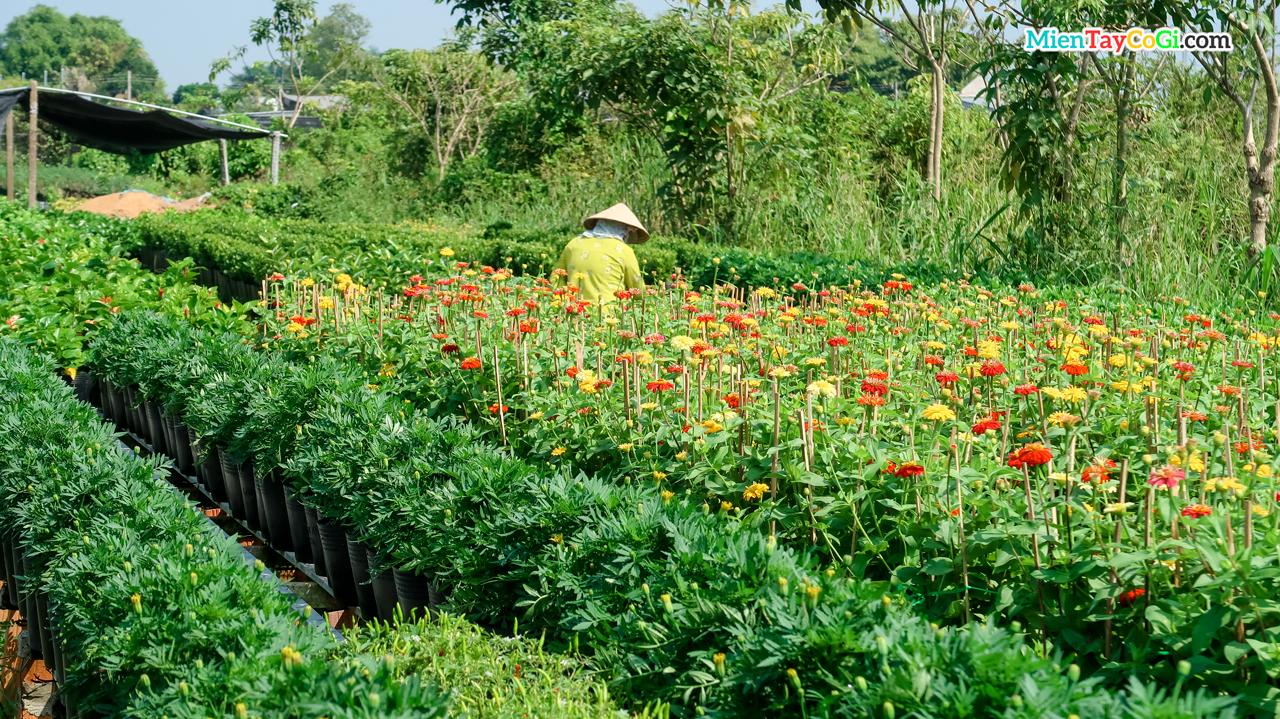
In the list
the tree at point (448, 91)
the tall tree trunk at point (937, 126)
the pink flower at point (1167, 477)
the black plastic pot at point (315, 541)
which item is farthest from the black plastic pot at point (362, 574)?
the tree at point (448, 91)

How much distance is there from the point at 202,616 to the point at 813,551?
1.46m

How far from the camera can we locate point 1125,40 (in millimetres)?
7750

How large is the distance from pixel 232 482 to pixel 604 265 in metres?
3.02

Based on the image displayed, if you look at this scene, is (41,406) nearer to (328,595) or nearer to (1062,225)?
(328,595)

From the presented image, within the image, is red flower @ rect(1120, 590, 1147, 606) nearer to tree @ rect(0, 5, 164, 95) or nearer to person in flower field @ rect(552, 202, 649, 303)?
person in flower field @ rect(552, 202, 649, 303)

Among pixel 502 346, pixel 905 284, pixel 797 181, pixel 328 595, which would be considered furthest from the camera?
pixel 797 181

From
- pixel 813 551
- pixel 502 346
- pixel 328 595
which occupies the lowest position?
pixel 328 595

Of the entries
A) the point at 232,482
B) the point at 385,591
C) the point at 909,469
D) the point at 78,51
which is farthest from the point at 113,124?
the point at 78,51

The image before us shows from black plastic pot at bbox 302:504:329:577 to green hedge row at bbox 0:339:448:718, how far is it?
23.5 inches

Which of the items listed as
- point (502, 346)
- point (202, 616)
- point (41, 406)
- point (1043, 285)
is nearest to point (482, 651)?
point (202, 616)

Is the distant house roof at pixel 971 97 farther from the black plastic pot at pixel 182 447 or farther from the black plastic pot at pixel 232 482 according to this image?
the black plastic pot at pixel 182 447

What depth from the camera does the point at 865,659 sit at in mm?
1739

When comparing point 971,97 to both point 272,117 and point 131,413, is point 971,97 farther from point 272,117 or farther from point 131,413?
point 272,117

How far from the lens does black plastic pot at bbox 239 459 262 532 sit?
417cm
